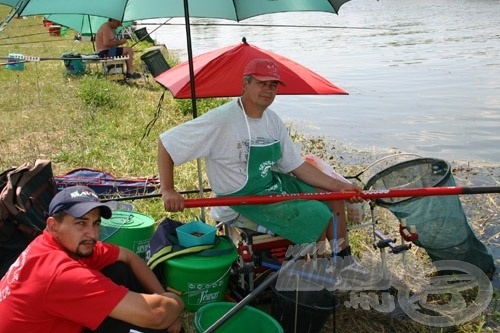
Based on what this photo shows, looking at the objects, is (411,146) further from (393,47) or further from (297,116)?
(393,47)

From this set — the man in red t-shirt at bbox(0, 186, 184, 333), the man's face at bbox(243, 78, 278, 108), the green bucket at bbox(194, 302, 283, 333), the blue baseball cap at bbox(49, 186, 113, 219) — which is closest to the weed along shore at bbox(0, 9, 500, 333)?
the green bucket at bbox(194, 302, 283, 333)

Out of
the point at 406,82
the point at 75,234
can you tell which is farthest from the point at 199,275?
the point at 406,82

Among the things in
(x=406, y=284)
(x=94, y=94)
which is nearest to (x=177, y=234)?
(x=406, y=284)

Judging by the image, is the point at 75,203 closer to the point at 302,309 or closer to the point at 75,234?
the point at 75,234

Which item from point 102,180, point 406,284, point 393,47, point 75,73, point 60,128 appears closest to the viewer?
point 406,284

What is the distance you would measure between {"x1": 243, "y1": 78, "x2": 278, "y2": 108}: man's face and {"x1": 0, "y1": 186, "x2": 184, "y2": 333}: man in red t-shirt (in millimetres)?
1373

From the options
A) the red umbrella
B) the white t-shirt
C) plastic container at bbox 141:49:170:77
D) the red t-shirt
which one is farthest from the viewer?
plastic container at bbox 141:49:170:77

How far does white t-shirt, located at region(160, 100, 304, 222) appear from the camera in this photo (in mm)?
3439

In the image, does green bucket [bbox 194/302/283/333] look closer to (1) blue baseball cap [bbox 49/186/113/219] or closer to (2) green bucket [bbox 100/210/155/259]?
(2) green bucket [bbox 100/210/155/259]

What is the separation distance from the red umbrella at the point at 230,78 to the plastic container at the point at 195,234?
1214mm

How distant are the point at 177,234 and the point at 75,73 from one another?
35.3ft

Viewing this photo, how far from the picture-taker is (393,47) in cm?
1738

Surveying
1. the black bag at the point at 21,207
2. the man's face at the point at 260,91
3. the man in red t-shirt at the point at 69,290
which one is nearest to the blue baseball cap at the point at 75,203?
the man in red t-shirt at the point at 69,290

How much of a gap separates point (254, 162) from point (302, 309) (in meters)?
1.05
